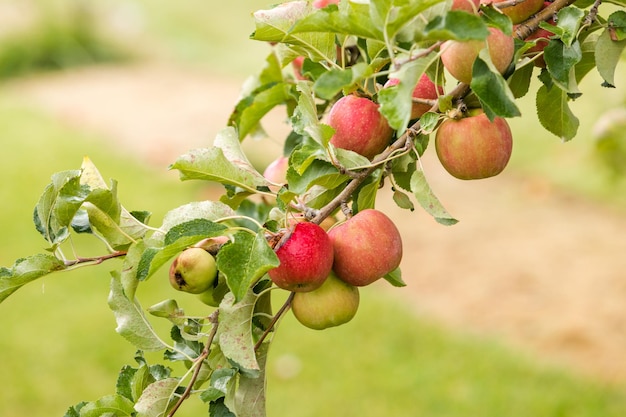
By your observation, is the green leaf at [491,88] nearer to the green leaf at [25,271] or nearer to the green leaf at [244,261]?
the green leaf at [244,261]

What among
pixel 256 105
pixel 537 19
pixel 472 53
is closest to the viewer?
pixel 472 53

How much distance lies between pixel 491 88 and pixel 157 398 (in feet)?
1.25

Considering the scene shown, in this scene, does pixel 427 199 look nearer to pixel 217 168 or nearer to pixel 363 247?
pixel 363 247

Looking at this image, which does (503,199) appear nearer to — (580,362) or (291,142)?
(580,362)

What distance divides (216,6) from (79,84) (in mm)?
3270

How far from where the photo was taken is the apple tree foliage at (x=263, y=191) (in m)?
0.61

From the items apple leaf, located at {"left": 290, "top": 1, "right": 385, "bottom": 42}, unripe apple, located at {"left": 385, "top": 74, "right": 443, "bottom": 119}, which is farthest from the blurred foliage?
apple leaf, located at {"left": 290, "top": 1, "right": 385, "bottom": 42}

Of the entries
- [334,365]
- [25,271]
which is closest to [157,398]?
[25,271]

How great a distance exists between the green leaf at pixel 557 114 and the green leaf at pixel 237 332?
344mm

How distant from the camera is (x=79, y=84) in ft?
20.6

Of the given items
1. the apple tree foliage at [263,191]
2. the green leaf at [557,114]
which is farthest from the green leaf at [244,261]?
the green leaf at [557,114]

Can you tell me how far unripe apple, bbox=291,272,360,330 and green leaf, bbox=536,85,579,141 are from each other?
10.4 inches

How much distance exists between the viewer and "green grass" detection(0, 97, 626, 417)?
2.49m

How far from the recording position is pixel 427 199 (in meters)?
0.71
